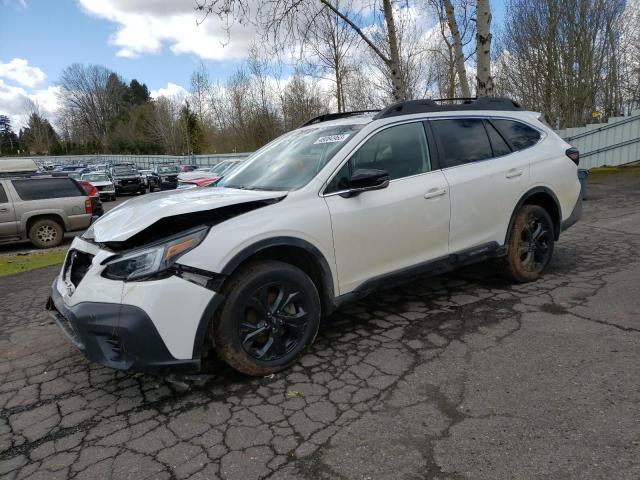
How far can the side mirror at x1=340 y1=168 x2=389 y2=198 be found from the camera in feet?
10.8

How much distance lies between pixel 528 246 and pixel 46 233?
10067 mm

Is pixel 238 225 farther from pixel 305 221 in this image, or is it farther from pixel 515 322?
pixel 515 322

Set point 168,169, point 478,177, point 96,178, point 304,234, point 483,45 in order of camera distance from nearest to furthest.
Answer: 1. point 304,234
2. point 478,177
3. point 483,45
4. point 96,178
5. point 168,169

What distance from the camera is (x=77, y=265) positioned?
10.8 ft

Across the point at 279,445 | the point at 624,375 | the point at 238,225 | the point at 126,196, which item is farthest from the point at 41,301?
the point at 126,196

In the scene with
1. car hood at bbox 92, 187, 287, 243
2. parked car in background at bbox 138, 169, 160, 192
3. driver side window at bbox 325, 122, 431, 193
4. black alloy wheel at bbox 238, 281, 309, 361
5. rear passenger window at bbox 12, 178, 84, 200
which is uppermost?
parked car in background at bbox 138, 169, 160, 192

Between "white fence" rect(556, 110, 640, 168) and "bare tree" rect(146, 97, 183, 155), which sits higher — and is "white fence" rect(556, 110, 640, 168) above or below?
below

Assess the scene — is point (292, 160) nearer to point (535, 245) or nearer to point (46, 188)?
point (535, 245)

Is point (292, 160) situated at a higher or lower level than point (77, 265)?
higher

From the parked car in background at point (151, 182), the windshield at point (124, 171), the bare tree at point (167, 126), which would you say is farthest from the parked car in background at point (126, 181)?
the bare tree at point (167, 126)

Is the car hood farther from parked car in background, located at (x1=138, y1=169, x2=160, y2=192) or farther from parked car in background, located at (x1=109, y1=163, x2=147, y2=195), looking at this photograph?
parked car in background, located at (x1=138, y1=169, x2=160, y2=192)

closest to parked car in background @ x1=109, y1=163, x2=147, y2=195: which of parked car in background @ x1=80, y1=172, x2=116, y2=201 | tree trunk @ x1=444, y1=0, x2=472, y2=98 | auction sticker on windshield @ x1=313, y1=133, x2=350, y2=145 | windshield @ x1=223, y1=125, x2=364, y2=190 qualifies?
parked car in background @ x1=80, y1=172, x2=116, y2=201

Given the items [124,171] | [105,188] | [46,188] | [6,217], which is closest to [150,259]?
[6,217]

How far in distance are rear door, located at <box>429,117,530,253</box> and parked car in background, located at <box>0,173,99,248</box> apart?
934cm
